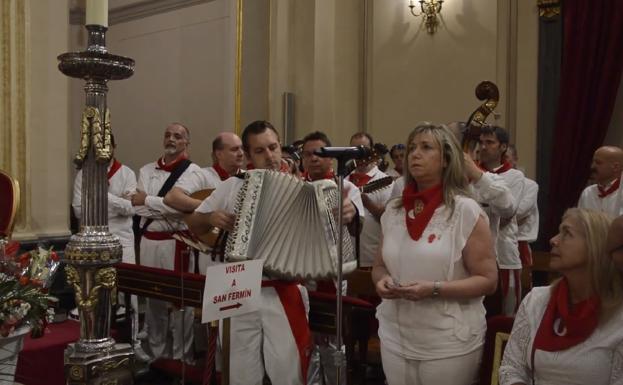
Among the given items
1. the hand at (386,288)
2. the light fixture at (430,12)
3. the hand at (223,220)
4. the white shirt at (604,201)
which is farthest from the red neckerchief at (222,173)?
the light fixture at (430,12)

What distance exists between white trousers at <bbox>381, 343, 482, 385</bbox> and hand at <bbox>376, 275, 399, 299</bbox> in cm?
25

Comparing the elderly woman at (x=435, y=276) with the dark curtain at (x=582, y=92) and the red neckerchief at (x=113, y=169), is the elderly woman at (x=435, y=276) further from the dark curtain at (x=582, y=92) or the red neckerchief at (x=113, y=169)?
the dark curtain at (x=582, y=92)

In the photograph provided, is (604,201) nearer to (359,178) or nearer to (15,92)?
(359,178)

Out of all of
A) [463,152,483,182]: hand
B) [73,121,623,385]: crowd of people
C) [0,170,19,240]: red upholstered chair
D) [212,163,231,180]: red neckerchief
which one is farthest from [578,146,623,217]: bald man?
[0,170,19,240]: red upholstered chair

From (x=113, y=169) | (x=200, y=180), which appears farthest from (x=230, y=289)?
(x=113, y=169)

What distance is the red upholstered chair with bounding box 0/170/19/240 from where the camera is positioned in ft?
13.7

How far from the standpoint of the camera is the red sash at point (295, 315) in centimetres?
305

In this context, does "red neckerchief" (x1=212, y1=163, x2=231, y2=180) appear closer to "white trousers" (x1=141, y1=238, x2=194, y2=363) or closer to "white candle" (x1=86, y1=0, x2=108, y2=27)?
"white trousers" (x1=141, y1=238, x2=194, y2=363)

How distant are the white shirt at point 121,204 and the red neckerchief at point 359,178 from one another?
1821 mm

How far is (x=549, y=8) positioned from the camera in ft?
23.2

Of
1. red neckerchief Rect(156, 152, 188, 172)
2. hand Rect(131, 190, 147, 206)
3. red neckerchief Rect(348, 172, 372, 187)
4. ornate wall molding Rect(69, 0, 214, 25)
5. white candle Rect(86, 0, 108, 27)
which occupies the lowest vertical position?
hand Rect(131, 190, 147, 206)

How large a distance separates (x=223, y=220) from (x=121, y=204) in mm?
2891

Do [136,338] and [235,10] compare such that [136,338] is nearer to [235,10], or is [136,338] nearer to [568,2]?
[235,10]

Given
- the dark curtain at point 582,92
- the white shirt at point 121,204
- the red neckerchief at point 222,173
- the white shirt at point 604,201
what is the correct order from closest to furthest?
the red neckerchief at point 222,173 < the white shirt at point 604,201 < the white shirt at point 121,204 < the dark curtain at point 582,92
